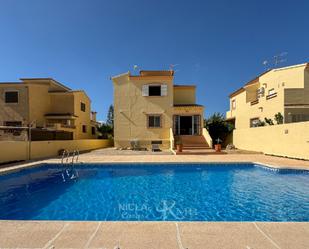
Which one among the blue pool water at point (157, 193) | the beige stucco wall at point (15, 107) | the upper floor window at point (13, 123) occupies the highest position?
the beige stucco wall at point (15, 107)

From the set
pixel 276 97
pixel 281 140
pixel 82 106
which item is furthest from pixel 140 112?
pixel 276 97

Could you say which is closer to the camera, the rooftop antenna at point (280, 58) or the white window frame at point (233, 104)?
the rooftop antenna at point (280, 58)

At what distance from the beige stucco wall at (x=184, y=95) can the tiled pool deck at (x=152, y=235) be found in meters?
20.0

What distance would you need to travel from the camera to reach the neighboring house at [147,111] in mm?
20438

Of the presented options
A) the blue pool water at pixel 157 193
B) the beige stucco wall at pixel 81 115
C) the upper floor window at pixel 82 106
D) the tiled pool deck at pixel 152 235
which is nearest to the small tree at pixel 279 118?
the blue pool water at pixel 157 193

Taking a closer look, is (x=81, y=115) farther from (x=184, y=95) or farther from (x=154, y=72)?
(x=184, y=95)

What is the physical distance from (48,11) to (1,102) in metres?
14.4

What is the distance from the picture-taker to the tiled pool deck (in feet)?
9.70

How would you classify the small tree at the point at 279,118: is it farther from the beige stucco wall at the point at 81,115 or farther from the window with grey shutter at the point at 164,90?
the beige stucco wall at the point at 81,115

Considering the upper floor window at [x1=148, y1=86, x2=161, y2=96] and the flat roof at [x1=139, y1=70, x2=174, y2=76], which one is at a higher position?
the flat roof at [x1=139, y1=70, x2=174, y2=76]

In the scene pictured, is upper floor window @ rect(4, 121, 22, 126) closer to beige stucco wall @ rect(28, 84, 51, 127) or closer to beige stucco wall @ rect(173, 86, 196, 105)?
beige stucco wall @ rect(28, 84, 51, 127)

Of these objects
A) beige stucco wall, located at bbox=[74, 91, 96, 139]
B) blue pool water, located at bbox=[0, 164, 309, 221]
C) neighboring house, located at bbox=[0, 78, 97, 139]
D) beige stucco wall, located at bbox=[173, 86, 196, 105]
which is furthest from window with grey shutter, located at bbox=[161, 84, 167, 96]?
beige stucco wall, located at bbox=[74, 91, 96, 139]

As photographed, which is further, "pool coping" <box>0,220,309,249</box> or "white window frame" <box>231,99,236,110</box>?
"white window frame" <box>231,99,236,110</box>

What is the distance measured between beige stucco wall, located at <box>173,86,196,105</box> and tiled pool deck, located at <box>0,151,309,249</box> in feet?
65.5
